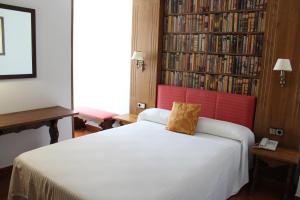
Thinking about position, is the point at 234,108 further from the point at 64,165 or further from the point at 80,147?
the point at 64,165

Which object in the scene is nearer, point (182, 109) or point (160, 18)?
point (182, 109)

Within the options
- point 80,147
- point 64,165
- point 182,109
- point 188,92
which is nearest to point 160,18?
point 188,92

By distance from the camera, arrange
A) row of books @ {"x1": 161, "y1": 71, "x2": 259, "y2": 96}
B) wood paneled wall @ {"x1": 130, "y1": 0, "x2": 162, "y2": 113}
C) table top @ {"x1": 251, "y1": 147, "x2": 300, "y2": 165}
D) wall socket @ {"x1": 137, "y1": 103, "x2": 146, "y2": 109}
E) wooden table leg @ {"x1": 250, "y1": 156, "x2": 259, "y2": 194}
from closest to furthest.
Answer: table top @ {"x1": 251, "y1": 147, "x2": 300, "y2": 165}, wooden table leg @ {"x1": 250, "y1": 156, "x2": 259, "y2": 194}, row of books @ {"x1": 161, "y1": 71, "x2": 259, "y2": 96}, wood paneled wall @ {"x1": 130, "y1": 0, "x2": 162, "y2": 113}, wall socket @ {"x1": 137, "y1": 103, "x2": 146, "y2": 109}

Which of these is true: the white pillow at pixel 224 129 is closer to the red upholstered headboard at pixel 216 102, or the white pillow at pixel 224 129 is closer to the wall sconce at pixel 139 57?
the red upholstered headboard at pixel 216 102

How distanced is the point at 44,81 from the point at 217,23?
236cm

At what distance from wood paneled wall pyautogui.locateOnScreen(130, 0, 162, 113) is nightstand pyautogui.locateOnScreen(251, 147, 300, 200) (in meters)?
1.69

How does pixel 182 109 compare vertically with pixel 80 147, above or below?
above

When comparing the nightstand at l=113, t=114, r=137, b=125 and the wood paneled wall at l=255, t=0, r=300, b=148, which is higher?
the wood paneled wall at l=255, t=0, r=300, b=148

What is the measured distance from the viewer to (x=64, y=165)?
84.0 inches

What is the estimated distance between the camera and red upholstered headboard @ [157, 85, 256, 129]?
315 centimetres

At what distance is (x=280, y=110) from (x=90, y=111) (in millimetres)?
2895

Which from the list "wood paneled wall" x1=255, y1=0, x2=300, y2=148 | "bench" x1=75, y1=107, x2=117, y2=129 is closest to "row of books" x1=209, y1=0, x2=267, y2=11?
"wood paneled wall" x1=255, y1=0, x2=300, y2=148

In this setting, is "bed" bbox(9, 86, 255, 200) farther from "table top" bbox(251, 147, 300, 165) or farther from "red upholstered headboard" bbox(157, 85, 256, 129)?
"table top" bbox(251, 147, 300, 165)

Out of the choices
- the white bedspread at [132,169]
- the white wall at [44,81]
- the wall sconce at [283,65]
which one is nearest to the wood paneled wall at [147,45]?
the white wall at [44,81]
